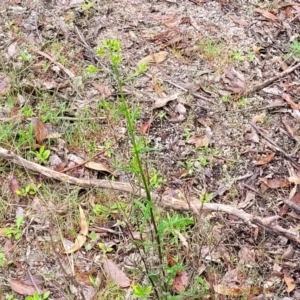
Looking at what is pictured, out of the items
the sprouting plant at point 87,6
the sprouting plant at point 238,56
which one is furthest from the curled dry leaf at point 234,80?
the sprouting plant at point 87,6

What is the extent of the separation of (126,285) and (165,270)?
0.76 ft

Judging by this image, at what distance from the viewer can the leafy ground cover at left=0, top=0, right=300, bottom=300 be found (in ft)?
7.40

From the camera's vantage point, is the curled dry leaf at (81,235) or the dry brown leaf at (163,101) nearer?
the curled dry leaf at (81,235)

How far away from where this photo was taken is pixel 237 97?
301 cm

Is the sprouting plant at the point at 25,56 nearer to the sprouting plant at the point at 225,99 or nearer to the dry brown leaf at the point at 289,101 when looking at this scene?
the sprouting plant at the point at 225,99

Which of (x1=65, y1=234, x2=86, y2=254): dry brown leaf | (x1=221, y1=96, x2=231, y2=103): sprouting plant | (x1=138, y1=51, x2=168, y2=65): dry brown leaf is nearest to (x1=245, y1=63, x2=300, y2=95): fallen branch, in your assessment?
(x1=221, y1=96, x2=231, y2=103): sprouting plant

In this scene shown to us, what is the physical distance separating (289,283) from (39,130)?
57.3 inches

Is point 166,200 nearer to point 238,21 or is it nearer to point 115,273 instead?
point 115,273

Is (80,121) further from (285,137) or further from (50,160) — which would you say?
(285,137)

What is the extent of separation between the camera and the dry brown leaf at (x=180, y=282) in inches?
86.7

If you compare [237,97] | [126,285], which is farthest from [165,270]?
[237,97]

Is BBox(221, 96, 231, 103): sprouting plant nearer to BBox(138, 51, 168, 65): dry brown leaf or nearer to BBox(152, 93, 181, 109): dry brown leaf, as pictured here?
BBox(152, 93, 181, 109): dry brown leaf

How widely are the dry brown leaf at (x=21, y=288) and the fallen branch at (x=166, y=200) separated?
547 millimetres

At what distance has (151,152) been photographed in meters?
2.71
